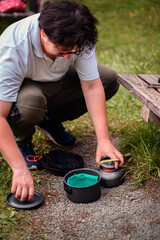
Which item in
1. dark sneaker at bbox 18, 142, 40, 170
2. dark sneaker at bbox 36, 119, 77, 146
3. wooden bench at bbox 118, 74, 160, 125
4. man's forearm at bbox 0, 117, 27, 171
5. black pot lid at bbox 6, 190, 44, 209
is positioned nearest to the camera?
man's forearm at bbox 0, 117, 27, 171

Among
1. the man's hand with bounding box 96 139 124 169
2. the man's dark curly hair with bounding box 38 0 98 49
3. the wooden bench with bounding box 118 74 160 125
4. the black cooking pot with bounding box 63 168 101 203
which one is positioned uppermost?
the man's dark curly hair with bounding box 38 0 98 49

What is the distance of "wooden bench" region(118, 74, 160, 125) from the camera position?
202 centimetres

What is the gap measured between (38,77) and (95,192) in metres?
0.85

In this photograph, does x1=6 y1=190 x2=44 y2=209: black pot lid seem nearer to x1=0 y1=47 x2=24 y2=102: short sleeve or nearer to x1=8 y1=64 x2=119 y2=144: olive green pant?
x1=8 y1=64 x2=119 y2=144: olive green pant

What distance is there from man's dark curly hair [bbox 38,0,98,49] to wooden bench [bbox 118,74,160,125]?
0.57 meters

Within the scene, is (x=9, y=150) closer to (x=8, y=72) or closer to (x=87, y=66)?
(x=8, y=72)

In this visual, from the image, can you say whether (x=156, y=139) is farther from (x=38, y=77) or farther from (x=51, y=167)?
(x=38, y=77)

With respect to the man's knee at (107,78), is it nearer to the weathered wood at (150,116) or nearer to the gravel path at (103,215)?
the weathered wood at (150,116)

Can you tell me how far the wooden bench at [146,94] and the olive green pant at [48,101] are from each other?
21 centimetres

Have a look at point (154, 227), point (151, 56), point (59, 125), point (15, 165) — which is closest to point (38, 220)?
point (15, 165)

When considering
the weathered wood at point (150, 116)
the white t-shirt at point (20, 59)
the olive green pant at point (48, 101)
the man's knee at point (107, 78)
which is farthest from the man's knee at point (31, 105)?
the weathered wood at point (150, 116)

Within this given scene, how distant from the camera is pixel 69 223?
1846 mm

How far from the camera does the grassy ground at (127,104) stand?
2.16 meters

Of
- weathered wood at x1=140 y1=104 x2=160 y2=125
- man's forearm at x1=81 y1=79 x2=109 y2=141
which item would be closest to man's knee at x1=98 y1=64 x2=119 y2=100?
man's forearm at x1=81 y1=79 x2=109 y2=141
